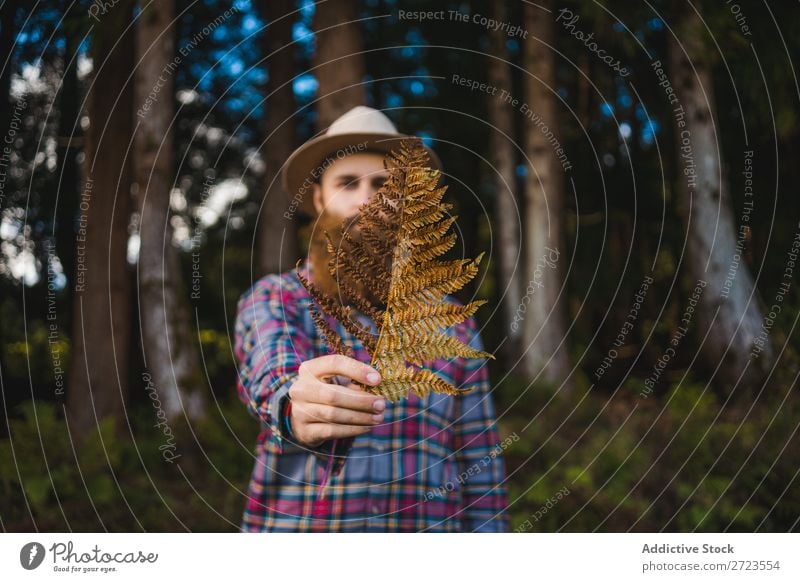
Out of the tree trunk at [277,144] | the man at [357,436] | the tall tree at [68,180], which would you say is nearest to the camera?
the man at [357,436]

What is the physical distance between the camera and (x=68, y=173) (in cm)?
766

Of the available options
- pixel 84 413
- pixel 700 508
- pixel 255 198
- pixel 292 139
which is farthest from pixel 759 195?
pixel 84 413

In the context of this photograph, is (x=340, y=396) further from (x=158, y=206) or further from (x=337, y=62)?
(x=158, y=206)

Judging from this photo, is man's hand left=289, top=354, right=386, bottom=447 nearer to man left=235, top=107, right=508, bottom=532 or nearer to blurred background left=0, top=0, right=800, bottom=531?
man left=235, top=107, right=508, bottom=532

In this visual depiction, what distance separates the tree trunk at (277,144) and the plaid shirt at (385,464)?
5.05 m

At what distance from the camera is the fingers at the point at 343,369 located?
1.18 m

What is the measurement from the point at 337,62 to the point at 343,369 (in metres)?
3.35

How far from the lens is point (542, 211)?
7.00 meters

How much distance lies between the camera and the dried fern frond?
1196 mm

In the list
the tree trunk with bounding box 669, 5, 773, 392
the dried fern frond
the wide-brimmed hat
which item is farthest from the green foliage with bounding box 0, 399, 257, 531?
the tree trunk with bounding box 669, 5, 773, 392

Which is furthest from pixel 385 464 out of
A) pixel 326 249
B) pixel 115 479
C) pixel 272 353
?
pixel 115 479

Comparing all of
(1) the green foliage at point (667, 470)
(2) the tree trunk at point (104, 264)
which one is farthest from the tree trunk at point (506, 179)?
(2) the tree trunk at point (104, 264)

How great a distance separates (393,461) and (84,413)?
14.3 ft

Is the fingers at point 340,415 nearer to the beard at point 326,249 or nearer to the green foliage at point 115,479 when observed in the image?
the beard at point 326,249
